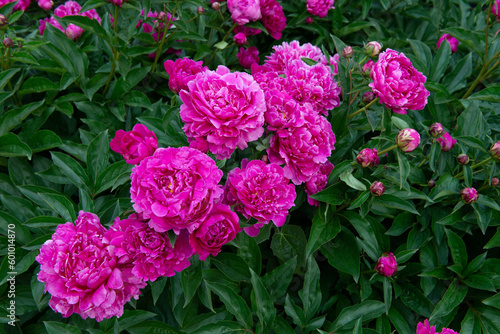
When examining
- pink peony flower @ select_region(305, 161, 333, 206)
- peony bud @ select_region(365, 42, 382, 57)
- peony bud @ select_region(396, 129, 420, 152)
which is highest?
peony bud @ select_region(365, 42, 382, 57)

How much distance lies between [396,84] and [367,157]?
250mm

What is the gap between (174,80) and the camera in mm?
1325

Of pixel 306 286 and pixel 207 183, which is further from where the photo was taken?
pixel 306 286

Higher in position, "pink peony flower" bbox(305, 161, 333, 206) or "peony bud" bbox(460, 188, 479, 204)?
"pink peony flower" bbox(305, 161, 333, 206)

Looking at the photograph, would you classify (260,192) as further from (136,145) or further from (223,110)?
(136,145)

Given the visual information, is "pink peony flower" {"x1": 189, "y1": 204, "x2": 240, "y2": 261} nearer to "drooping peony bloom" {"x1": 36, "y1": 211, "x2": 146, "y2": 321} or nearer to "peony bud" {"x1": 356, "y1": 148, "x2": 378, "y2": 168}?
"drooping peony bloom" {"x1": 36, "y1": 211, "x2": 146, "y2": 321}

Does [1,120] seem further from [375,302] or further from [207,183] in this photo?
[375,302]

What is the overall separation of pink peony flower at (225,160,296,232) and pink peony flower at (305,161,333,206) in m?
0.18

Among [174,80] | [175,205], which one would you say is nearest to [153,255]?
[175,205]

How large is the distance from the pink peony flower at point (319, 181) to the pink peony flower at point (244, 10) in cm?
86

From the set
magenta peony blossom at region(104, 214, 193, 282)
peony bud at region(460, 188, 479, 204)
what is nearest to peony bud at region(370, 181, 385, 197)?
peony bud at region(460, 188, 479, 204)

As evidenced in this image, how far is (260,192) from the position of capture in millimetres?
1140

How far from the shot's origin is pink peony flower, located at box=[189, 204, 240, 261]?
3.37 ft

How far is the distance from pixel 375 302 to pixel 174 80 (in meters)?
1.06
